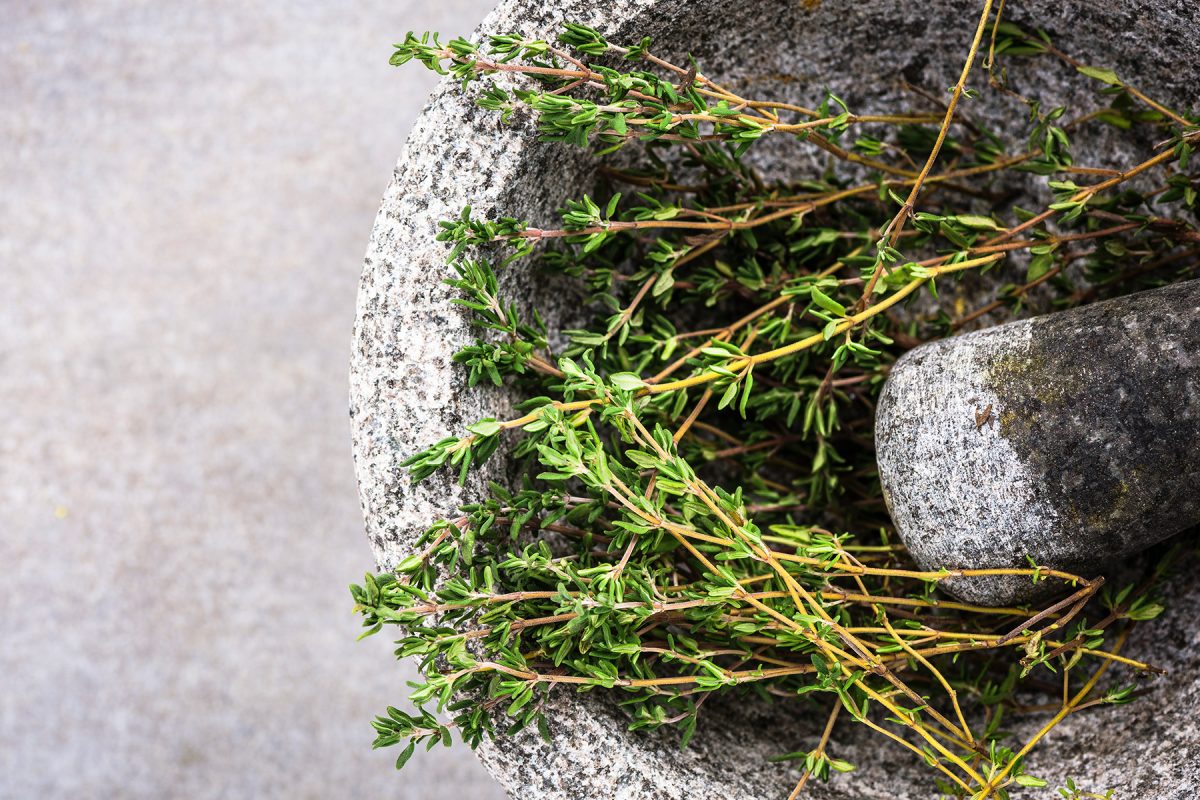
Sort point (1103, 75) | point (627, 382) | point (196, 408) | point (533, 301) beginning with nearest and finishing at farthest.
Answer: point (627, 382) → point (1103, 75) → point (533, 301) → point (196, 408)

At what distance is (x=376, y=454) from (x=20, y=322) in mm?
1248

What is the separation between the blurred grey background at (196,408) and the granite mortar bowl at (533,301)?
0.85m

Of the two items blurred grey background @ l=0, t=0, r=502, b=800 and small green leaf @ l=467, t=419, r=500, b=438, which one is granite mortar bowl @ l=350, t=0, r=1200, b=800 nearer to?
small green leaf @ l=467, t=419, r=500, b=438

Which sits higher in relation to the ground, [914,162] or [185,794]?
A: [914,162]

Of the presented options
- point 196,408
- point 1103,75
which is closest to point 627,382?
point 1103,75

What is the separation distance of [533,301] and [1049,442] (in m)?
0.57

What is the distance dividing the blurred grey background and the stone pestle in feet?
3.70

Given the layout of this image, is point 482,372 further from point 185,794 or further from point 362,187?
point 185,794

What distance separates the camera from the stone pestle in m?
0.88

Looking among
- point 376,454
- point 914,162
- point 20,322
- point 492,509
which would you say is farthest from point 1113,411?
point 20,322

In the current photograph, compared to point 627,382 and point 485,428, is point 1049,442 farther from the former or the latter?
point 485,428

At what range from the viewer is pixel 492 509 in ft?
3.12

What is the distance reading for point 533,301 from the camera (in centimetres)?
113

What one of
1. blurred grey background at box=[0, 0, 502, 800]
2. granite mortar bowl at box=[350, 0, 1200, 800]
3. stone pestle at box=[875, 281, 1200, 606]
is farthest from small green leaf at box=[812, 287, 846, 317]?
blurred grey background at box=[0, 0, 502, 800]
